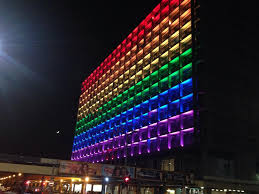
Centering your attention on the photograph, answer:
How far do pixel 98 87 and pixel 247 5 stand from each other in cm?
5644

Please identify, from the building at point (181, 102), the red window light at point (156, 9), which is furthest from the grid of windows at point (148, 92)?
the building at point (181, 102)

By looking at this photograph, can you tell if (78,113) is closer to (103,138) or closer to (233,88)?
(103,138)

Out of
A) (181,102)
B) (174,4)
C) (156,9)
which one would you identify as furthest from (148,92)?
(156,9)

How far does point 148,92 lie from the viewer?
6125 cm

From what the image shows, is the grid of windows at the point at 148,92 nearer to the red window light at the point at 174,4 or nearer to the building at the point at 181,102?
the red window light at the point at 174,4

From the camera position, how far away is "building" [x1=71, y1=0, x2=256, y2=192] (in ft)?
140

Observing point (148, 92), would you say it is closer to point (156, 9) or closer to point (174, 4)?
point (174, 4)

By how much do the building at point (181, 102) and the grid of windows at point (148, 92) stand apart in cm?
20

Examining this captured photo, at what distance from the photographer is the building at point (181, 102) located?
42.6 meters

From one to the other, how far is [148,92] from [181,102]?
554 inches

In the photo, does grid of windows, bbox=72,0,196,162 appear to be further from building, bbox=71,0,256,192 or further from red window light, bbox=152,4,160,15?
building, bbox=71,0,256,192

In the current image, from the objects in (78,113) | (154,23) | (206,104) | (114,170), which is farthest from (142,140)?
(78,113)

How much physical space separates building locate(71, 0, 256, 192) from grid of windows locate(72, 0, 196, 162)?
0.20 meters

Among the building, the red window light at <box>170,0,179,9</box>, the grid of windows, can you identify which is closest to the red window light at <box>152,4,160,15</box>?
the grid of windows
